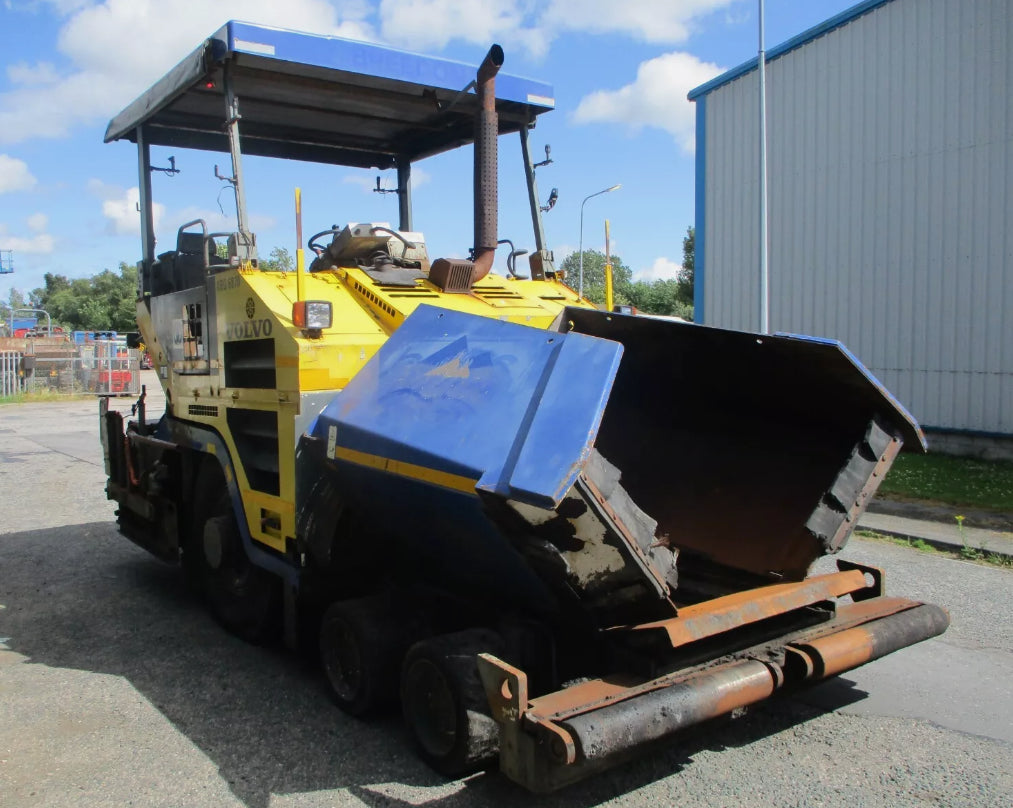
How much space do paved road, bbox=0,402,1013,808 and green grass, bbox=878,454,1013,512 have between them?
3221mm

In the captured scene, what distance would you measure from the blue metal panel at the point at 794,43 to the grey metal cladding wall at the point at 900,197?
99 mm

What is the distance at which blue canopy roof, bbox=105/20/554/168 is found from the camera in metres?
4.60

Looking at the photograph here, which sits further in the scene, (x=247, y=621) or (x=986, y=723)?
→ (x=247, y=621)

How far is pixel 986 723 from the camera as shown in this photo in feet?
12.4

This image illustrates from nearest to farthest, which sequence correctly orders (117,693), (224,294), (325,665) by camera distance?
1. (325,665)
2. (117,693)
3. (224,294)

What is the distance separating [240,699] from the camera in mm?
4094

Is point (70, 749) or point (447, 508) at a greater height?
point (447, 508)

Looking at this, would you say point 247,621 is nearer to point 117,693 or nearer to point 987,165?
point 117,693

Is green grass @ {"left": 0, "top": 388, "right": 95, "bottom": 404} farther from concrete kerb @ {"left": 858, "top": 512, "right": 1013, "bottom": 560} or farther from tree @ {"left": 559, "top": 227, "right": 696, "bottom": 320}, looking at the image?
concrete kerb @ {"left": 858, "top": 512, "right": 1013, "bottom": 560}

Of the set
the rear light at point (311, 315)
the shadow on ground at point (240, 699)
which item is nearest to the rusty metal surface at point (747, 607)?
the shadow on ground at point (240, 699)

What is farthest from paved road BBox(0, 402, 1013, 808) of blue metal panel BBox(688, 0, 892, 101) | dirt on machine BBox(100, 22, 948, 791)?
blue metal panel BBox(688, 0, 892, 101)

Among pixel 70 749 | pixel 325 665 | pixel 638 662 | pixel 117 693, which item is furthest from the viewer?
pixel 117 693

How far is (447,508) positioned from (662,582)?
0.80 meters

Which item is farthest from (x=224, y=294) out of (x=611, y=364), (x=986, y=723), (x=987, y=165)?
(x=987, y=165)
